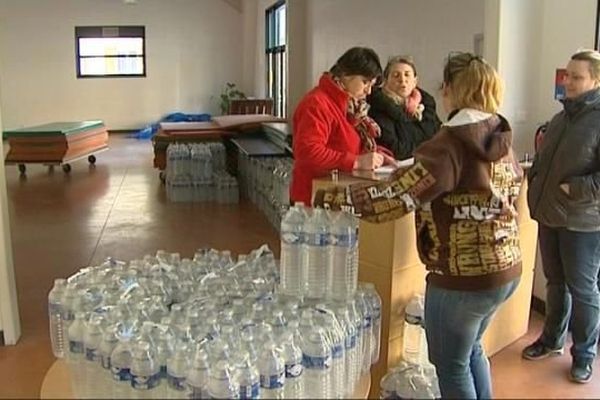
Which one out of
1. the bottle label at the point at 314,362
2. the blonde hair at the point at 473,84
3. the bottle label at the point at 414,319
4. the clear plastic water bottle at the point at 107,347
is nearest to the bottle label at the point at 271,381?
the bottle label at the point at 314,362

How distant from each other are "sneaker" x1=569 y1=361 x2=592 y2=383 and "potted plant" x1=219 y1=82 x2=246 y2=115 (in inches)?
516

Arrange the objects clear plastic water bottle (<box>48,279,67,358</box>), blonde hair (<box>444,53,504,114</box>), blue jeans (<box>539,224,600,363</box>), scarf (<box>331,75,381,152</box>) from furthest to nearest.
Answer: blue jeans (<box>539,224,600,363</box>), scarf (<box>331,75,381,152</box>), clear plastic water bottle (<box>48,279,67,358</box>), blonde hair (<box>444,53,504,114</box>)

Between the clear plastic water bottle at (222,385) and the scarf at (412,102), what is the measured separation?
2084 millimetres

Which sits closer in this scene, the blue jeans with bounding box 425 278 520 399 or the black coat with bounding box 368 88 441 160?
the blue jeans with bounding box 425 278 520 399

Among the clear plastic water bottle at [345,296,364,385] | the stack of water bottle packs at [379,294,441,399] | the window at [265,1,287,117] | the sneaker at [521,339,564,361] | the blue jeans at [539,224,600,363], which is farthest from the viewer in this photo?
the window at [265,1,287,117]

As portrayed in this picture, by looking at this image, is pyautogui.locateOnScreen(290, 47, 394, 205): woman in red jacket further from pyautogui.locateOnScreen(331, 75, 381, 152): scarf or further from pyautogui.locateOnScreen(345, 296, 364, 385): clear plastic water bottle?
pyautogui.locateOnScreen(345, 296, 364, 385): clear plastic water bottle

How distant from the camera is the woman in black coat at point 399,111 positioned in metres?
3.52

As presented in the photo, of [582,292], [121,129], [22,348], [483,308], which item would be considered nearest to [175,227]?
[22,348]

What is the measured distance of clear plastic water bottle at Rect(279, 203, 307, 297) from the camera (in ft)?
8.14

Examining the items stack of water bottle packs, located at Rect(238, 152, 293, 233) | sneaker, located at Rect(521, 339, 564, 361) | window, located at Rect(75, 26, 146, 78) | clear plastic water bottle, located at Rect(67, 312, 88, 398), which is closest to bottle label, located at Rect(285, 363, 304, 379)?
clear plastic water bottle, located at Rect(67, 312, 88, 398)

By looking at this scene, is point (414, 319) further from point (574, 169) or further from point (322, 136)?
point (574, 169)

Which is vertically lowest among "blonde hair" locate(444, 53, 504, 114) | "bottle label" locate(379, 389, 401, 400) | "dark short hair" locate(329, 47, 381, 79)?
"bottle label" locate(379, 389, 401, 400)

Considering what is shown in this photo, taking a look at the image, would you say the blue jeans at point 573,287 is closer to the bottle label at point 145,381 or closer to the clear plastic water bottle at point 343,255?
the clear plastic water bottle at point 343,255

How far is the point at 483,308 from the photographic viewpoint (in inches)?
89.2
